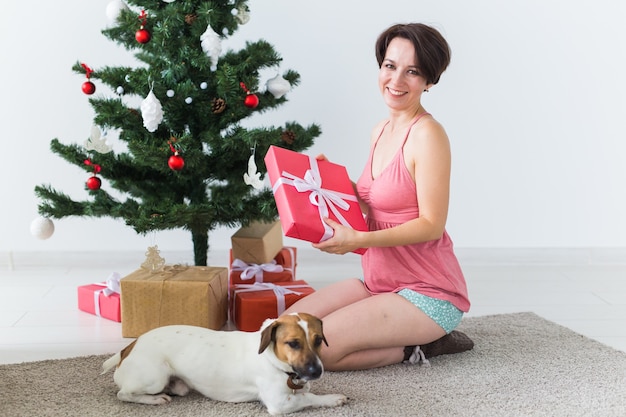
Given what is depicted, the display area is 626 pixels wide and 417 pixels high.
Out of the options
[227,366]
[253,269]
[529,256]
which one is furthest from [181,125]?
[529,256]

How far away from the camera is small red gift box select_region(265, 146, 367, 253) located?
1782 mm

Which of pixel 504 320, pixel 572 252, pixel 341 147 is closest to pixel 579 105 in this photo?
pixel 572 252

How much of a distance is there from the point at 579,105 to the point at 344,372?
210 centimetres

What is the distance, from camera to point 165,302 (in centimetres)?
219

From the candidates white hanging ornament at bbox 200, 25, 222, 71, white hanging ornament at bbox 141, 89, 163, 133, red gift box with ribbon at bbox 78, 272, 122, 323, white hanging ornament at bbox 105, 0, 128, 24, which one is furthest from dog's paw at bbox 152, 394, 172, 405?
white hanging ornament at bbox 105, 0, 128, 24

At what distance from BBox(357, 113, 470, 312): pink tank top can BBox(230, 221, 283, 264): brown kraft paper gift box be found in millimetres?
649

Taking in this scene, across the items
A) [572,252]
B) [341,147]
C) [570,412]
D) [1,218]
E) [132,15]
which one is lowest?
[570,412]

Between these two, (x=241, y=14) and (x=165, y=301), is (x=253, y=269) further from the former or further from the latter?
(x=241, y=14)

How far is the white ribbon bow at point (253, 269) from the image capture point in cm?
251

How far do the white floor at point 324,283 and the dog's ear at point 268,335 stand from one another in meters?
0.76

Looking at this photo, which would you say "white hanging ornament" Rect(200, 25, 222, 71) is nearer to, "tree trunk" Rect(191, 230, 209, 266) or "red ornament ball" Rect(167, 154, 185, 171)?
"red ornament ball" Rect(167, 154, 185, 171)

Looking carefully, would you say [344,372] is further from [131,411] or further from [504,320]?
[504,320]

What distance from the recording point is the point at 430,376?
1.91m

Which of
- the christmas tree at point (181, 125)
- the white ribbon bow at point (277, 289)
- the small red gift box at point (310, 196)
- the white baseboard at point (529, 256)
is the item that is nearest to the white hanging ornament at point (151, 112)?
the christmas tree at point (181, 125)
